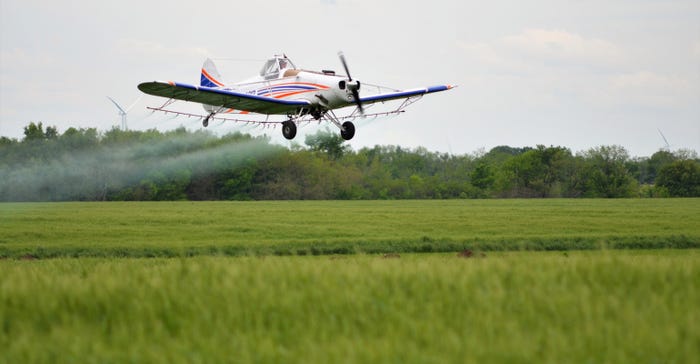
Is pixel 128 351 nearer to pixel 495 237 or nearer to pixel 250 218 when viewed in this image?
pixel 495 237

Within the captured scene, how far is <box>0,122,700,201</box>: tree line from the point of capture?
72.4 m

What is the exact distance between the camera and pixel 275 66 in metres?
41.1

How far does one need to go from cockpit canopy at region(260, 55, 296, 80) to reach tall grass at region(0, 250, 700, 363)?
86.3 feet

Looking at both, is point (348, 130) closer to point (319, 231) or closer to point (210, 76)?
point (210, 76)

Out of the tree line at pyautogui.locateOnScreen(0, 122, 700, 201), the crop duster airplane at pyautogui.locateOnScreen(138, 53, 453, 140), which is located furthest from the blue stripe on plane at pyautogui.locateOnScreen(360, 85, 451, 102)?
the tree line at pyautogui.locateOnScreen(0, 122, 700, 201)

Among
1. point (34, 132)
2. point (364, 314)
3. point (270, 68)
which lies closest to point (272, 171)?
point (34, 132)

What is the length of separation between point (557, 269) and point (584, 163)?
5417 inches

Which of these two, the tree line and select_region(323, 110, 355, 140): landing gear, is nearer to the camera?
select_region(323, 110, 355, 140): landing gear

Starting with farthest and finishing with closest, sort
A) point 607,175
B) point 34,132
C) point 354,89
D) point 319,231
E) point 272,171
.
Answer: point 607,175 < point 272,171 < point 34,132 < point 319,231 < point 354,89

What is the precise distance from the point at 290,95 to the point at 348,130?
10.7 ft

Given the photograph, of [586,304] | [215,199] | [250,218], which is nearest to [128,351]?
[586,304]

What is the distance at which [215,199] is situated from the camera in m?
113

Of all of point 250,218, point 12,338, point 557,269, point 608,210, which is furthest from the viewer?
point 608,210

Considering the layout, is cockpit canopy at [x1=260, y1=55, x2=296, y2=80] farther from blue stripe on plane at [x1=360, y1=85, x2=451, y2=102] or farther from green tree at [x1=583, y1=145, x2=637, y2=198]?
green tree at [x1=583, y1=145, x2=637, y2=198]
